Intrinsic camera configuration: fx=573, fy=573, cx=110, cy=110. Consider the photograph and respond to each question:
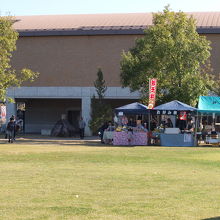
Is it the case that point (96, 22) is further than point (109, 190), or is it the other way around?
point (96, 22)

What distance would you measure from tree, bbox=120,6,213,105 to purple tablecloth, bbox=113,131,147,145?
4859 mm

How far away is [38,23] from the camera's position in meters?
52.9

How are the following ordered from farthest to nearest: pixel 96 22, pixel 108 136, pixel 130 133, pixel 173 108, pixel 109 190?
pixel 96 22 < pixel 108 136 < pixel 130 133 < pixel 173 108 < pixel 109 190

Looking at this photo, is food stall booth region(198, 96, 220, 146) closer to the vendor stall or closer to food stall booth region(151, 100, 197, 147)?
food stall booth region(151, 100, 197, 147)

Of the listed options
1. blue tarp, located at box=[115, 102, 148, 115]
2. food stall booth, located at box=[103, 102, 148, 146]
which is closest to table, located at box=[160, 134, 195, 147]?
food stall booth, located at box=[103, 102, 148, 146]

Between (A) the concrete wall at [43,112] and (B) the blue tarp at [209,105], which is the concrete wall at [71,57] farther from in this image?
(B) the blue tarp at [209,105]

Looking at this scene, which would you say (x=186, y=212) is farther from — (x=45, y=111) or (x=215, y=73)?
(x=45, y=111)

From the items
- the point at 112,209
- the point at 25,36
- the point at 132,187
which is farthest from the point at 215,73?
the point at 112,209

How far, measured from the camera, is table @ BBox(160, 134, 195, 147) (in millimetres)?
31031

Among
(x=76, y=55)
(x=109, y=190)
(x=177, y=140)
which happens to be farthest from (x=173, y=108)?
(x=76, y=55)

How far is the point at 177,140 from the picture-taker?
1228 inches

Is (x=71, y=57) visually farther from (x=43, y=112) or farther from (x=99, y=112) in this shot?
(x=99, y=112)

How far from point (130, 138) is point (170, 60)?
656 cm

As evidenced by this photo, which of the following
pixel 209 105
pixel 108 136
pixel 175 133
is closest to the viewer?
pixel 175 133
